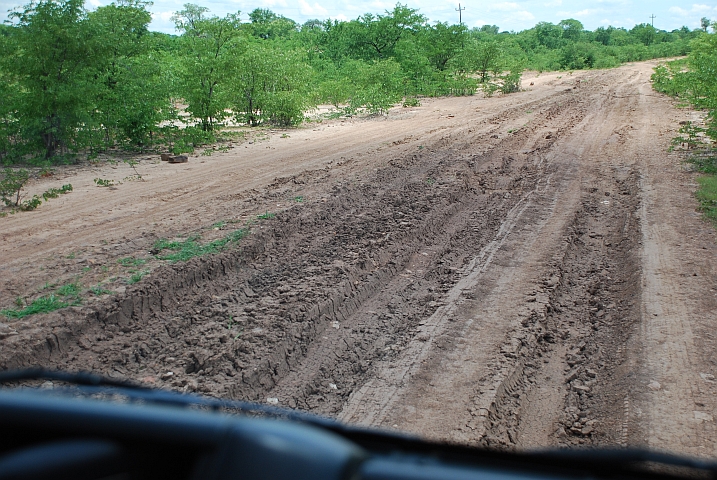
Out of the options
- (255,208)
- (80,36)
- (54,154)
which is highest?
(80,36)

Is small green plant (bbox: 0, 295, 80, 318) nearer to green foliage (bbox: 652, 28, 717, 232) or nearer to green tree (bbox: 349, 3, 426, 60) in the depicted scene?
green foliage (bbox: 652, 28, 717, 232)

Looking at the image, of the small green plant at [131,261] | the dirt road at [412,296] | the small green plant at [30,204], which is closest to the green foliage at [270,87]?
the dirt road at [412,296]

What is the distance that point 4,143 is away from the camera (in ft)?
41.4

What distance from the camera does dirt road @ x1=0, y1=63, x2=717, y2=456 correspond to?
14.4 feet

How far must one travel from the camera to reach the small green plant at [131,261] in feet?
22.4

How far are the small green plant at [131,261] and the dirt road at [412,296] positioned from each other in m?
0.08

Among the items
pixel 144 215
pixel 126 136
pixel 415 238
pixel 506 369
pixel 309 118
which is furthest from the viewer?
pixel 309 118

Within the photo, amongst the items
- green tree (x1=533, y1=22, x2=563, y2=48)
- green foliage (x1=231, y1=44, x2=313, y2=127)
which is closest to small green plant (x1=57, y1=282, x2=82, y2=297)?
green foliage (x1=231, y1=44, x2=313, y2=127)

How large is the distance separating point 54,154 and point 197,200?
5636 millimetres

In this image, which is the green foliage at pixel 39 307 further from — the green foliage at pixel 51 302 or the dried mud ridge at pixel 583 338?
the dried mud ridge at pixel 583 338

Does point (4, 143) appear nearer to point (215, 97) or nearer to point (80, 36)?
point (80, 36)

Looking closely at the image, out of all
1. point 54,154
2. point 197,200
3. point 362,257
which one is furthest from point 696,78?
point 54,154

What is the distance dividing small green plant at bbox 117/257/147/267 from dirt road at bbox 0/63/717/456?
0.08 metres

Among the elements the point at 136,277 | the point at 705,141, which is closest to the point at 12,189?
the point at 136,277
